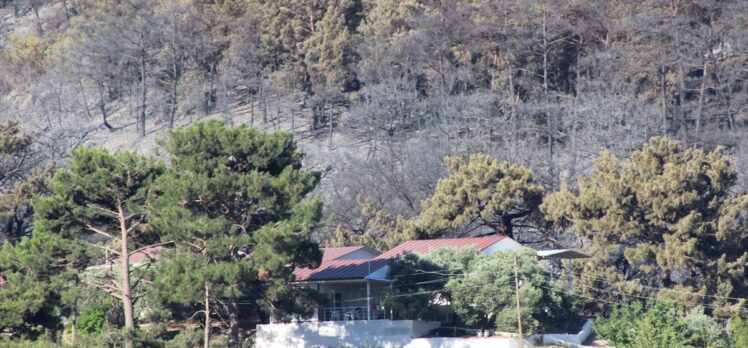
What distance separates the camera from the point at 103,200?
43.7m

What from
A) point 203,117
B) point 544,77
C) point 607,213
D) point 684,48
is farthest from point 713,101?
point 203,117

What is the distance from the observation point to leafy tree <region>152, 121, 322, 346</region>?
135 feet

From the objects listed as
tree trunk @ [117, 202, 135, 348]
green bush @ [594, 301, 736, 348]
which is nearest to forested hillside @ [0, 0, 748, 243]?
green bush @ [594, 301, 736, 348]

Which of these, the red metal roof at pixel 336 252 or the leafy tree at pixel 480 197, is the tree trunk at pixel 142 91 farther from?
the red metal roof at pixel 336 252

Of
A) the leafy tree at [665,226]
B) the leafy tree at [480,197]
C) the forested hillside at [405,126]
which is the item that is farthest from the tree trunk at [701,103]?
the leafy tree at [665,226]

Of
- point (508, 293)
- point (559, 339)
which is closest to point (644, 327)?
point (559, 339)

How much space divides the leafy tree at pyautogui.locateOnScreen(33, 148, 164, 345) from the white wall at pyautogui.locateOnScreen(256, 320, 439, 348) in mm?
6982

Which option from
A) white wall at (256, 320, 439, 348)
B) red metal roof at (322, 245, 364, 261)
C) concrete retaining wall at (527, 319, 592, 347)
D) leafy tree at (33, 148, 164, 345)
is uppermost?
leafy tree at (33, 148, 164, 345)

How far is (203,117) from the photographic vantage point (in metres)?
90.7

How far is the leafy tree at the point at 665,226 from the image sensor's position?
47625mm

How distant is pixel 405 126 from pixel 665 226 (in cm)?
3311

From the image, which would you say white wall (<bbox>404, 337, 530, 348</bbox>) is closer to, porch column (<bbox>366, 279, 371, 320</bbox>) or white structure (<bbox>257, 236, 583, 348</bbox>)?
white structure (<bbox>257, 236, 583, 348</bbox>)

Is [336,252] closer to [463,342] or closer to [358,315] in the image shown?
[358,315]

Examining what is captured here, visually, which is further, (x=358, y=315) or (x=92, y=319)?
(x=358, y=315)
